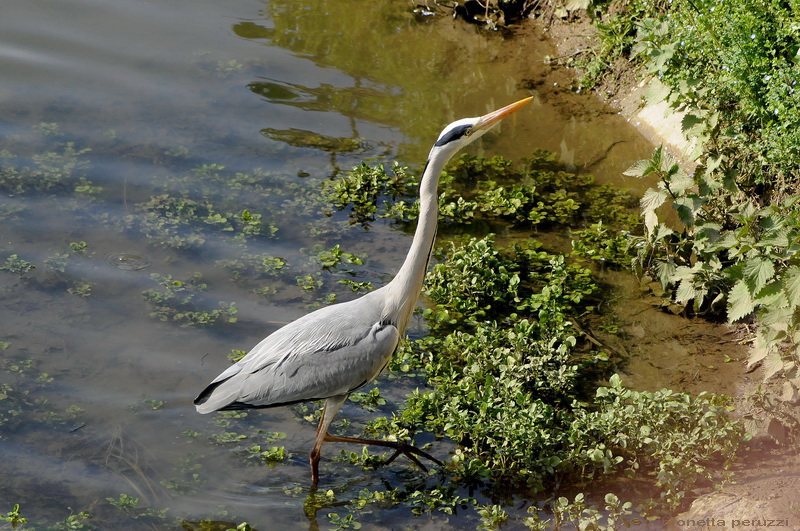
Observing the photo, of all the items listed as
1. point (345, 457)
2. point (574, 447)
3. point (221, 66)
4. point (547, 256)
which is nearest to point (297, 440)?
point (345, 457)

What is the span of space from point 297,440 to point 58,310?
84.9 inches

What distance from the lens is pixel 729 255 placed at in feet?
18.3

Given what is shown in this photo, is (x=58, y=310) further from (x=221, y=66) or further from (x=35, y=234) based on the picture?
(x=221, y=66)

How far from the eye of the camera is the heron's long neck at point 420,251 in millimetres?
4910

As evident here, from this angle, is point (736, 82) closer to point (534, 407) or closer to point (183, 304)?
point (534, 407)

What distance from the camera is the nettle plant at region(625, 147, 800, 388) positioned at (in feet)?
16.7

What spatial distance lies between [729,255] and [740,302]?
0.41m

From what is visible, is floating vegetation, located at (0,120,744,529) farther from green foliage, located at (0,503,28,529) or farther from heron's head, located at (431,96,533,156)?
heron's head, located at (431,96,533,156)

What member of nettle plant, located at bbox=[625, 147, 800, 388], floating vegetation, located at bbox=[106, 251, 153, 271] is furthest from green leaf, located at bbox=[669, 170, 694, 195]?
floating vegetation, located at bbox=[106, 251, 153, 271]

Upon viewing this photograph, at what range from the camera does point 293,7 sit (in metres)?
9.95

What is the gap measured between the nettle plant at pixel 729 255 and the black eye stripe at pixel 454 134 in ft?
5.69

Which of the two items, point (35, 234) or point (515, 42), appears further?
point (515, 42)

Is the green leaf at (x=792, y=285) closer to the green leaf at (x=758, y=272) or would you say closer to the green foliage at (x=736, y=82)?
the green leaf at (x=758, y=272)

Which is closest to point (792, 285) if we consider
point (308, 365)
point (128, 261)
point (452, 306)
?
point (452, 306)
